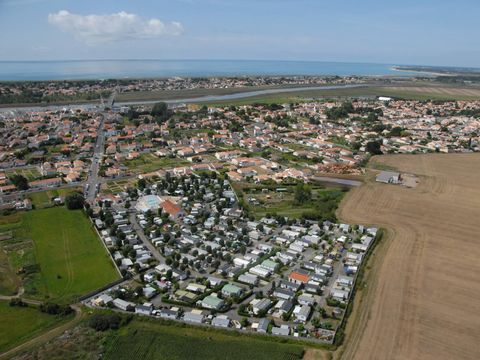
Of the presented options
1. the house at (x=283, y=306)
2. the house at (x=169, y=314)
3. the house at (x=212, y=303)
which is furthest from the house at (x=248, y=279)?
the house at (x=169, y=314)

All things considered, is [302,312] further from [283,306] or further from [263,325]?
[263,325]

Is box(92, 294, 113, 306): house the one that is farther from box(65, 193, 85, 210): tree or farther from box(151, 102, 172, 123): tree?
box(151, 102, 172, 123): tree

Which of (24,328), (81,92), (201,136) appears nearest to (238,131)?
(201,136)

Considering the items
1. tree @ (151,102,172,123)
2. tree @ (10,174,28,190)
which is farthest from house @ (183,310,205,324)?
tree @ (151,102,172,123)

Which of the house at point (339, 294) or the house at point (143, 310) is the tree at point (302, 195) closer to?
the house at point (339, 294)

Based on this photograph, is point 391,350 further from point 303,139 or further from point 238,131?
point 238,131

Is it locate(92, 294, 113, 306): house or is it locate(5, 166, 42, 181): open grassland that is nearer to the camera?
locate(92, 294, 113, 306): house
